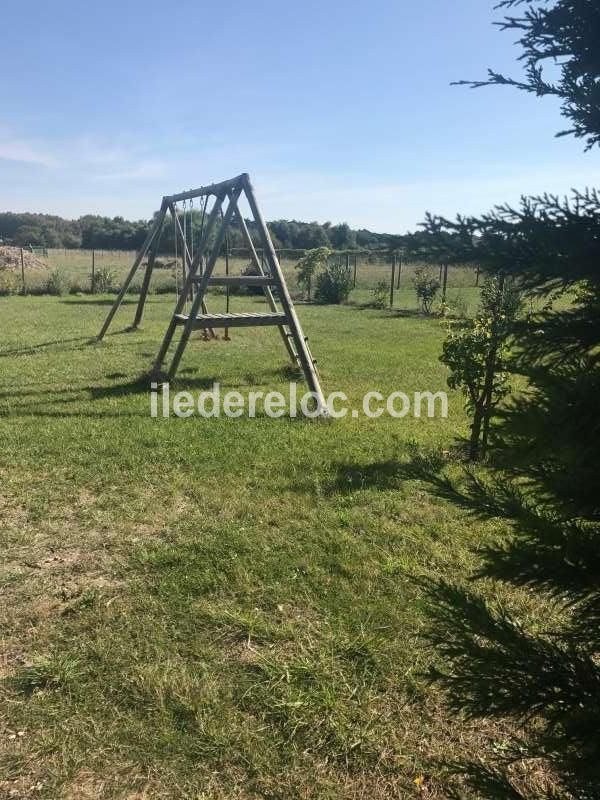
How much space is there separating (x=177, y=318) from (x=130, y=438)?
2.23 metres

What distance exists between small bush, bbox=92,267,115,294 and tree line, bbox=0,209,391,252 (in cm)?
246

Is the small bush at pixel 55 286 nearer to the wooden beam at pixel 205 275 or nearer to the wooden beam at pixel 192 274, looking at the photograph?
the wooden beam at pixel 192 274

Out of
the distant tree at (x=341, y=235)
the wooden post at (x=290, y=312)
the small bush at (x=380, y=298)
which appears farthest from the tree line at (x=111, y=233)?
the wooden post at (x=290, y=312)

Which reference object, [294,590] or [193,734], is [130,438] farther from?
[193,734]

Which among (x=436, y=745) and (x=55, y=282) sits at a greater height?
(x=55, y=282)

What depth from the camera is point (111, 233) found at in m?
50.3

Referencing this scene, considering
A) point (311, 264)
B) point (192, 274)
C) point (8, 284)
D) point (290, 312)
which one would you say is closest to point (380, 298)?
point (311, 264)

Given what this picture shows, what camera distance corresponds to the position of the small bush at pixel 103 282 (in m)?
20.5

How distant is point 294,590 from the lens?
2893 millimetres

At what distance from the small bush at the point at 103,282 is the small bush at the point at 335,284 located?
7.52 metres

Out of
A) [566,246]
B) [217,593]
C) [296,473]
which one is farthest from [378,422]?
[566,246]

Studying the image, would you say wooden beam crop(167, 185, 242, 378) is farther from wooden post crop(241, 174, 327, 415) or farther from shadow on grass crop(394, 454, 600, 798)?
shadow on grass crop(394, 454, 600, 798)

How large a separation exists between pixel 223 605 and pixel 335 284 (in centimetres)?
1707

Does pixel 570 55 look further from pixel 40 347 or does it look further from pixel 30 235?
pixel 30 235
